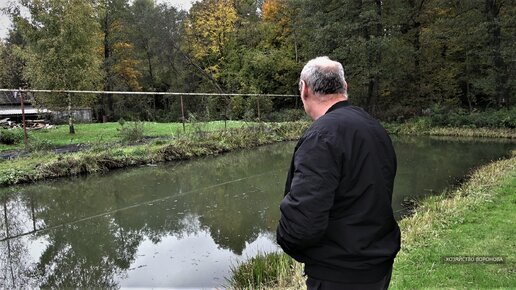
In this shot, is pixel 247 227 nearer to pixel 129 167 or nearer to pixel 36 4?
pixel 129 167

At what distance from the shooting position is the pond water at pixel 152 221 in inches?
218

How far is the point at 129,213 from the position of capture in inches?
326

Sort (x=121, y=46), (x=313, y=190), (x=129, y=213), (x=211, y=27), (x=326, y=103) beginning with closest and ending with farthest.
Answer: (x=313, y=190), (x=326, y=103), (x=129, y=213), (x=121, y=46), (x=211, y=27)

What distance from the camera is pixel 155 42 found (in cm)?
3266

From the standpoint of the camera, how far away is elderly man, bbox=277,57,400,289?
174cm

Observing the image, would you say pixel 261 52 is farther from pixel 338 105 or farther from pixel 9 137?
pixel 338 105

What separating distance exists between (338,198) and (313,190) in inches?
6.2

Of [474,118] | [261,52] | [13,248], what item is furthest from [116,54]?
[13,248]

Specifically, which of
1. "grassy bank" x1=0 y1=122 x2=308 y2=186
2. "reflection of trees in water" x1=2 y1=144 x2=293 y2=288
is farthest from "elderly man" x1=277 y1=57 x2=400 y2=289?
"grassy bank" x1=0 y1=122 x2=308 y2=186

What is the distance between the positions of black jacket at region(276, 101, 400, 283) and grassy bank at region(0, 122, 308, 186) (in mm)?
10749

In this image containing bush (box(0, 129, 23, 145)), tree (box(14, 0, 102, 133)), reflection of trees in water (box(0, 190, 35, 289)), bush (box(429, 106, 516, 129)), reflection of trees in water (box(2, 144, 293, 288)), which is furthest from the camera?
bush (box(429, 106, 516, 129))

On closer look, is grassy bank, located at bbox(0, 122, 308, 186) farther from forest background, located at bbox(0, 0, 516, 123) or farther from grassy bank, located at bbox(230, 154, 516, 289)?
grassy bank, located at bbox(230, 154, 516, 289)

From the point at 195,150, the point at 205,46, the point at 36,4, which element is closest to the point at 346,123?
the point at 195,150

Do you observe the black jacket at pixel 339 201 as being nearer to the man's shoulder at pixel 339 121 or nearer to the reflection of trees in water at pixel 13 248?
the man's shoulder at pixel 339 121
